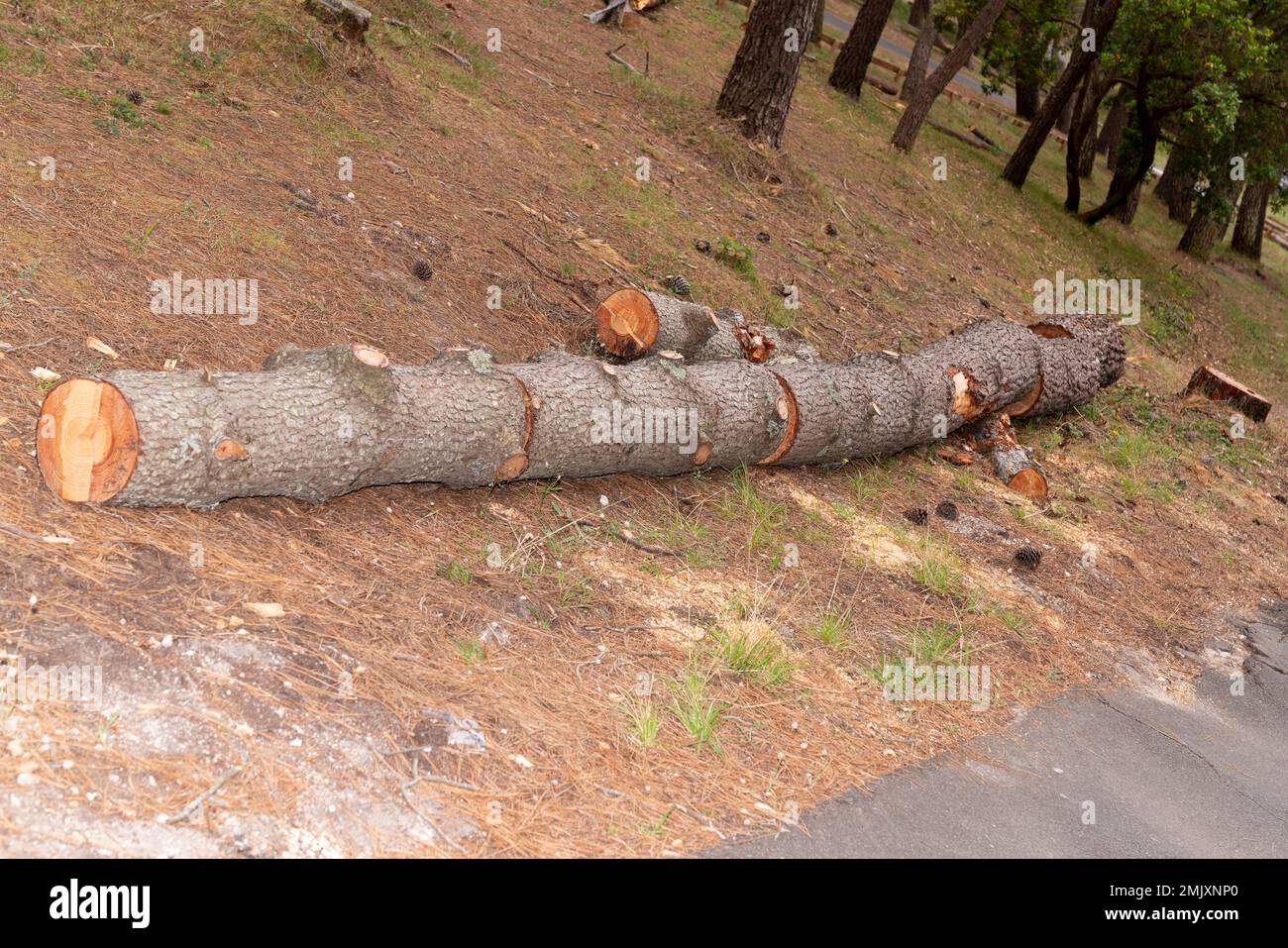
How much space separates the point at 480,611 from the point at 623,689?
2.30ft

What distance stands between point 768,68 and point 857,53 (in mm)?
6339

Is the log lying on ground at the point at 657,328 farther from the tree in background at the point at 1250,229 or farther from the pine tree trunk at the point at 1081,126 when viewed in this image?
the tree in background at the point at 1250,229

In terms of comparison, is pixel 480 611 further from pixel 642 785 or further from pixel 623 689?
pixel 642 785

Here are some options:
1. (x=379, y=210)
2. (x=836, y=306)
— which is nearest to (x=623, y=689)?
(x=379, y=210)

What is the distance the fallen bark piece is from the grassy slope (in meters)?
0.53

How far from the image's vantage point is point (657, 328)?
6.83 metres

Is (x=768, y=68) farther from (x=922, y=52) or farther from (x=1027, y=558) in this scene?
(x=922, y=52)

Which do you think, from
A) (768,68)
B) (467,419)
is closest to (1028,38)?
(768,68)

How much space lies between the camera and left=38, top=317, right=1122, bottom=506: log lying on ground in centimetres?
424

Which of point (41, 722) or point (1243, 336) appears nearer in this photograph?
point (41, 722)

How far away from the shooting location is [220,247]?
6203 mm

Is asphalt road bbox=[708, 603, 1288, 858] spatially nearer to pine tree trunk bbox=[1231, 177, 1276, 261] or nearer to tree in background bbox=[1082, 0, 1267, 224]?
tree in background bbox=[1082, 0, 1267, 224]

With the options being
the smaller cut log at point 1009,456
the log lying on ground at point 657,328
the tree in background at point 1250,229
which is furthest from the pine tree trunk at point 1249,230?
the log lying on ground at point 657,328

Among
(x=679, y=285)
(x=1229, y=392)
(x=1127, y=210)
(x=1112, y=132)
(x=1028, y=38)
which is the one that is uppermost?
(x=1028, y=38)
